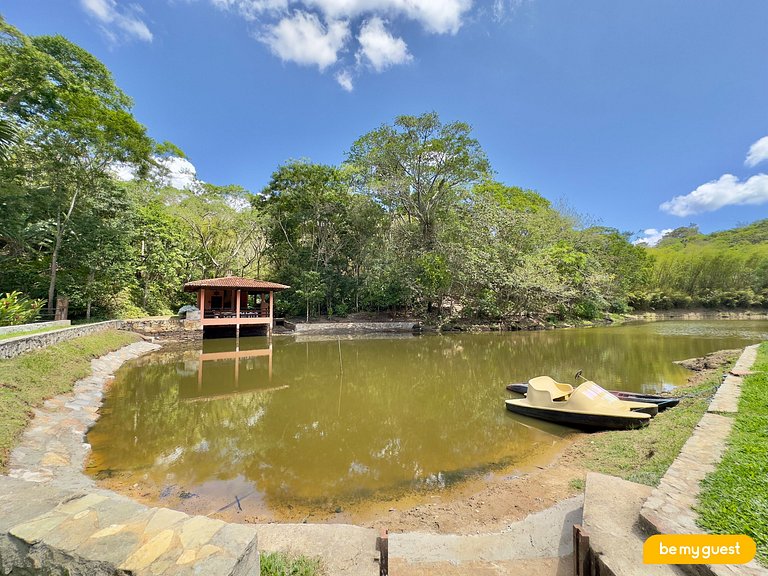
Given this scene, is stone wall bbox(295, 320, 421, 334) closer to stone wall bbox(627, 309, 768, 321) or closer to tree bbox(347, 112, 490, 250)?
tree bbox(347, 112, 490, 250)

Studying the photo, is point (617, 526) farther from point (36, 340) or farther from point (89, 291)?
point (89, 291)

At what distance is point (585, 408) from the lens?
545 centimetres

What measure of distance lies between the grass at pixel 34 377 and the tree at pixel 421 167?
16234 millimetres

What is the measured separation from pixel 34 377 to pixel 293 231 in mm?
18950

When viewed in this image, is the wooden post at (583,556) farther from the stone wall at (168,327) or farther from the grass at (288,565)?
the stone wall at (168,327)

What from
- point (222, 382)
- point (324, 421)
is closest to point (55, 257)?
point (222, 382)

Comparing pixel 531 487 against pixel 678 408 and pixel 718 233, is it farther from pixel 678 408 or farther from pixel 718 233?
pixel 718 233

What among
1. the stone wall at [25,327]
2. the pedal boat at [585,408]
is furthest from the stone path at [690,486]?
the stone wall at [25,327]

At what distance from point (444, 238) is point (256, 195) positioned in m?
13.4

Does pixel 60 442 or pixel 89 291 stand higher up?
pixel 89 291

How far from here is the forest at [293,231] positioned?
13656 mm

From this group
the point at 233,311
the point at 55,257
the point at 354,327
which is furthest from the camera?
the point at 354,327

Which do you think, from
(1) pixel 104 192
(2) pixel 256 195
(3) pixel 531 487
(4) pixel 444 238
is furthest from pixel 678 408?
(2) pixel 256 195

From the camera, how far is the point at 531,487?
3775 millimetres
